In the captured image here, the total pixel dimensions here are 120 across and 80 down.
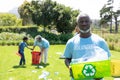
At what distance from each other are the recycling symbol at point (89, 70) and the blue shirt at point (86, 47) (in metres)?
0.15

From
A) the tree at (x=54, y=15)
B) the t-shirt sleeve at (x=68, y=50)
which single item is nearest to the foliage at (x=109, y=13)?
the tree at (x=54, y=15)

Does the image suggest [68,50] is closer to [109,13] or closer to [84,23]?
[84,23]

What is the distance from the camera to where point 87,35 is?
4.84 m

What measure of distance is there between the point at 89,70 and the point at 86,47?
1.11 feet

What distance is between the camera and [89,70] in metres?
4.62

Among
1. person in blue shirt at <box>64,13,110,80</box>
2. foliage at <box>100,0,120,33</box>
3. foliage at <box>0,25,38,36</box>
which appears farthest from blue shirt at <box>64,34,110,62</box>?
foliage at <box>100,0,120,33</box>

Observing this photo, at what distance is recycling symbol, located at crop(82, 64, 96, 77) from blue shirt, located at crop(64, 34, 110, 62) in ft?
0.48

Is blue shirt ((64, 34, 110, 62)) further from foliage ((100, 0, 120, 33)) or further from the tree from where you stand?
foliage ((100, 0, 120, 33))

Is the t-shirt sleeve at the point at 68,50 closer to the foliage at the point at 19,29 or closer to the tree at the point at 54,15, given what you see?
the foliage at the point at 19,29

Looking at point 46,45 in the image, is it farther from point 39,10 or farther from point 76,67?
point 39,10

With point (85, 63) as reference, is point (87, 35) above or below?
above

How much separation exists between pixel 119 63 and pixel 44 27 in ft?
109

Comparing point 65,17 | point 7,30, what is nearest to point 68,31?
point 65,17

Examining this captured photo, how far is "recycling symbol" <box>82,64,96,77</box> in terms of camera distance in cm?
462
